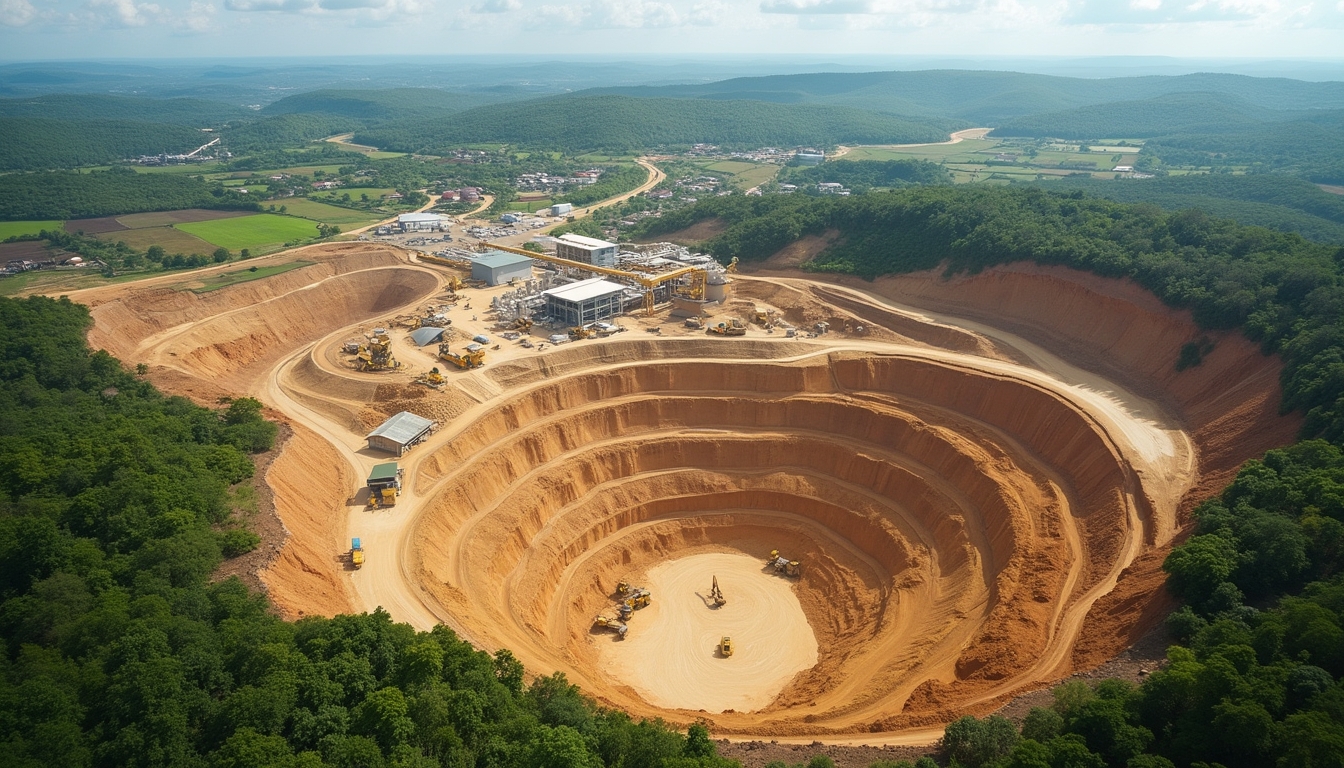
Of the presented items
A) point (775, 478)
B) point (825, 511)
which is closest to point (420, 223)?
point (775, 478)

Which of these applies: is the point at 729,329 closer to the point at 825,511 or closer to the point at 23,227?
the point at 825,511

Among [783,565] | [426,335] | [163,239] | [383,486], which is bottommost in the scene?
[783,565]

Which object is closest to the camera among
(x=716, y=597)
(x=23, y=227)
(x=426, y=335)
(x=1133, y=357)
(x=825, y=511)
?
(x=716, y=597)

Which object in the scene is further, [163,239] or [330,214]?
[330,214]

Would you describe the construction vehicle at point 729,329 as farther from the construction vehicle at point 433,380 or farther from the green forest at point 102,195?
the green forest at point 102,195

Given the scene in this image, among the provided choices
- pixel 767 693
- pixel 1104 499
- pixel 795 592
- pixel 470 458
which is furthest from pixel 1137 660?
pixel 470 458

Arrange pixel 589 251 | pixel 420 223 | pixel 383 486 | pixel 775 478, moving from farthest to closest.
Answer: pixel 420 223
pixel 589 251
pixel 775 478
pixel 383 486

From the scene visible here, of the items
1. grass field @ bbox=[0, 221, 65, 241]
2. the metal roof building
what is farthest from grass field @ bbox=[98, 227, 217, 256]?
the metal roof building
